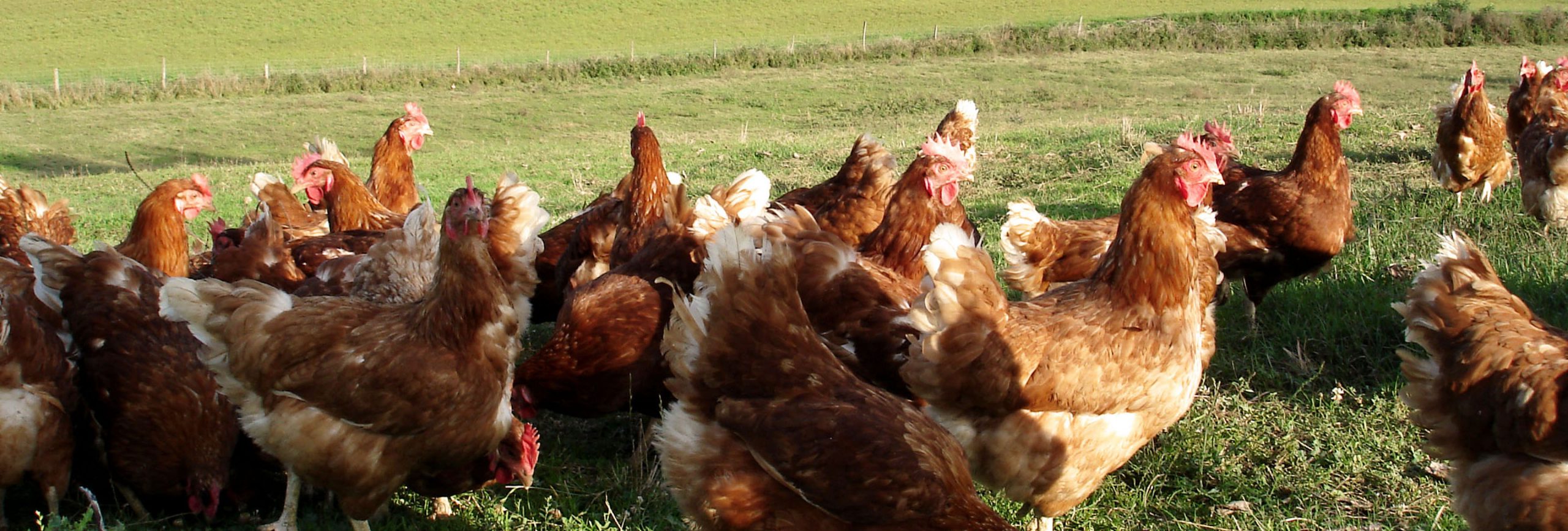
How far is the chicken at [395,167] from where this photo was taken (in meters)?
8.68

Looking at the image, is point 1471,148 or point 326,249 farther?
point 1471,148

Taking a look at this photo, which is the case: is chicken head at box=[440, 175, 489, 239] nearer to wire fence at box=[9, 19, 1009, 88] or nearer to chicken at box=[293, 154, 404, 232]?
chicken at box=[293, 154, 404, 232]

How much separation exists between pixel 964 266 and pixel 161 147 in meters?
23.1

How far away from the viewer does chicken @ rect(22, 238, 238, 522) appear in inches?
173

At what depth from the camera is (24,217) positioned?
651 centimetres

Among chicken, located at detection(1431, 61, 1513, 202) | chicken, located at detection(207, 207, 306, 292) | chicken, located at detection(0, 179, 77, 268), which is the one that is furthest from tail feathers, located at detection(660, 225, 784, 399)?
chicken, located at detection(1431, 61, 1513, 202)

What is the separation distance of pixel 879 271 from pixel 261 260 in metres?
3.54

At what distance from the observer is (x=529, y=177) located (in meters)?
15.0

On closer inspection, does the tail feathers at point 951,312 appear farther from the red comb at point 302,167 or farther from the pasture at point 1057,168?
the red comb at point 302,167

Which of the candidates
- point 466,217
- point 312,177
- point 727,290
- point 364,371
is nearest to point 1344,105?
point 727,290

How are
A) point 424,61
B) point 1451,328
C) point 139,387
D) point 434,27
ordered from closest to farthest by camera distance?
point 1451,328, point 139,387, point 424,61, point 434,27

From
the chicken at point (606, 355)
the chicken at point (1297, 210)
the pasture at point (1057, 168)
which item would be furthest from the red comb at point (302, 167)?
the chicken at point (1297, 210)

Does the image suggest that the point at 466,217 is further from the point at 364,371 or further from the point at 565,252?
the point at 565,252

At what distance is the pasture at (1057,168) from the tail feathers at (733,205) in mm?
1197
